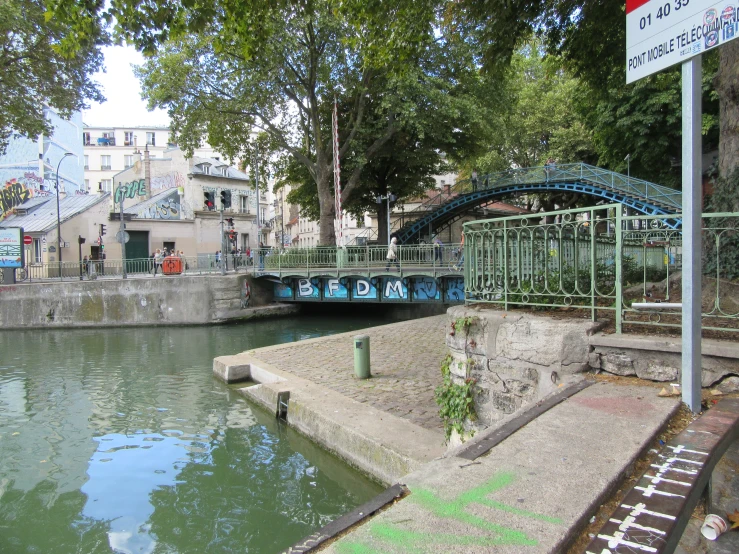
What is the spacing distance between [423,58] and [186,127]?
11.2 meters

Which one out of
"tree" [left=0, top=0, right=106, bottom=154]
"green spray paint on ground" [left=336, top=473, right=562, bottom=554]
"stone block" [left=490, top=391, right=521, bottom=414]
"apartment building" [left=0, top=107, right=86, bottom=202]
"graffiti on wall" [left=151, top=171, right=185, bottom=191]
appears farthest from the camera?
"graffiti on wall" [left=151, top=171, right=185, bottom=191]

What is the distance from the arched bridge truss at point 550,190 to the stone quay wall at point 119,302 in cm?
1452

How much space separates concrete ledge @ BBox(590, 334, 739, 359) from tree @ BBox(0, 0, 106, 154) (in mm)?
20080

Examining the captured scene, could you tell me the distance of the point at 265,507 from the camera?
5293 millimetres

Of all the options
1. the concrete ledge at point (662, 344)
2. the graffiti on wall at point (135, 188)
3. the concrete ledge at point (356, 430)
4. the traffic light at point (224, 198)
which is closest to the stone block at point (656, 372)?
the concrete ledge at point (662, 344)

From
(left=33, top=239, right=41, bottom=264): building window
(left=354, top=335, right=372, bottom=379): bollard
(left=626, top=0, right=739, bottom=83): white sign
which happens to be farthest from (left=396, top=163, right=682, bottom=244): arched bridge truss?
(left=33, top=239, right=41, bottom=264): building window

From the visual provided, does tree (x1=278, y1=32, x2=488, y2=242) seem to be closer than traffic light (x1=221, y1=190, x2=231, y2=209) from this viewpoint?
No

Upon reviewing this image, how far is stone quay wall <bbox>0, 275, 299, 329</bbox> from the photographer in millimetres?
21312

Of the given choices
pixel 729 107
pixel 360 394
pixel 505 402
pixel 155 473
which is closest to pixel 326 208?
pixel 360 394

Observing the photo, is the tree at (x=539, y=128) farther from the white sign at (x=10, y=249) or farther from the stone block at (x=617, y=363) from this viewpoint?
→ the stone block at (x=617, y=363)

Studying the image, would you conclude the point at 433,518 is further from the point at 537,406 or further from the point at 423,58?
the point at 423,58

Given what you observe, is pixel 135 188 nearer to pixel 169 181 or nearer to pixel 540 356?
pixel 169 181

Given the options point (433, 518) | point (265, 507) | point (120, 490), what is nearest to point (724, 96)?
point (433, 518)

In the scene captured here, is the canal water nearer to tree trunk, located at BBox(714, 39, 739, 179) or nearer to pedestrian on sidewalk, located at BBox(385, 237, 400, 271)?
tree trunk, located at BBox(714, 39, 739, 179)
